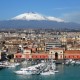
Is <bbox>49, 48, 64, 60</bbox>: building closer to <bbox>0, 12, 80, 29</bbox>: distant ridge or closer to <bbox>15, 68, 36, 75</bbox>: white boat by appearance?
<bbox>15, 68, 36, 75</bbox>: white boat

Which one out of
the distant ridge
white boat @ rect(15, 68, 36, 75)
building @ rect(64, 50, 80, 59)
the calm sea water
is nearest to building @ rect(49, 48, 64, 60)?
building @ rect(64, 50, 80, 59)

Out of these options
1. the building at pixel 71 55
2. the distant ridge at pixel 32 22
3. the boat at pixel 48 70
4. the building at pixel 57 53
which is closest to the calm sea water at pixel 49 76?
the boat at pixel 48 70

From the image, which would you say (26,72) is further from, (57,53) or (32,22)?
(32,22)

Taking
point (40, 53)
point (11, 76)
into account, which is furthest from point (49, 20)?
point (11, 76)

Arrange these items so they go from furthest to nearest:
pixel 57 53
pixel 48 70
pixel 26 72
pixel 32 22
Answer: pixel 32 22 < pixel 57 53 < pixel 48 70 < pixel 26 72

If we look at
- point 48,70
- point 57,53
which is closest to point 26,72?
point 48,70

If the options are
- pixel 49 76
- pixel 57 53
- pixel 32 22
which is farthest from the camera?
pixel 32 22

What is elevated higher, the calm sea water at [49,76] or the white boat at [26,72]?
the white boat at [26,72]

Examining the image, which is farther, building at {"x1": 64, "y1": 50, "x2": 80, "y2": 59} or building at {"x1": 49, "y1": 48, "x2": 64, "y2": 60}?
building at {"x1": 64, "y1": 50, "x2": 80, "y2": 59}

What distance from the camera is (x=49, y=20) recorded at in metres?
115

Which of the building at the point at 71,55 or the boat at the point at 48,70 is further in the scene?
the building at the point at 71,55

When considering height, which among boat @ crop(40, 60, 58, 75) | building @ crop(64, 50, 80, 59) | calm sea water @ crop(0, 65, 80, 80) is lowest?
calm sea water @ crop(0, 65, 80, 80)

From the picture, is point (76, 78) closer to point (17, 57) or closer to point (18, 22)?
point (17, 57)

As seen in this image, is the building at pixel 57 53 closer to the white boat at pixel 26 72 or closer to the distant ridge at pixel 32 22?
the white boat at pixel 26 72
